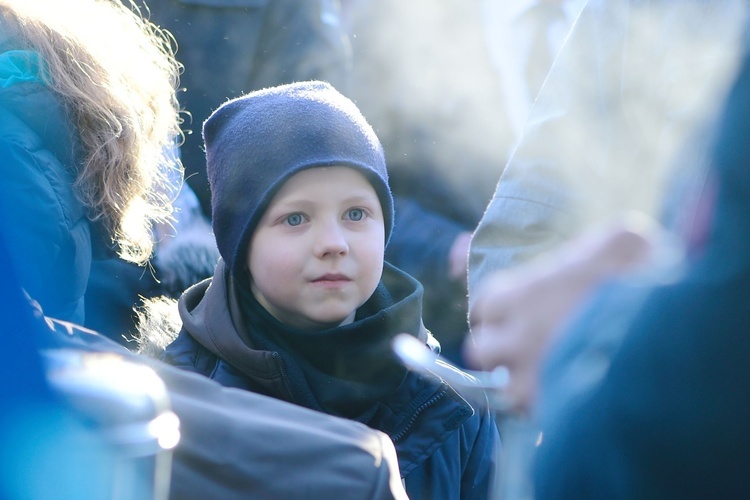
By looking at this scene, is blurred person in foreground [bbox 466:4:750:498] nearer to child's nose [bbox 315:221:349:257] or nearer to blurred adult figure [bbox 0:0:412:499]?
blurred adult figure [bbox 0:0:412:499]

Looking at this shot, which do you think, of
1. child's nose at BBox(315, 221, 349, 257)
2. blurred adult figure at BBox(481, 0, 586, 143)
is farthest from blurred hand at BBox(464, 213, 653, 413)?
blurred adult figure at BBox(481, 0, 586, 143)

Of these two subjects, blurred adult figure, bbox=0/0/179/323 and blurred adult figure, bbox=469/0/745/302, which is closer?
blurred adult figure, bbox=469/0/745/302

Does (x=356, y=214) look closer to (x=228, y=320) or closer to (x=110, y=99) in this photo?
(x=228, y=320)

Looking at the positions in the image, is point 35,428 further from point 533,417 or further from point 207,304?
point 207,304

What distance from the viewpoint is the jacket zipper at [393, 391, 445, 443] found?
2.06m

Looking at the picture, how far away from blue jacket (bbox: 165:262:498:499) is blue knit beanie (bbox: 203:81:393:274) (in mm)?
150

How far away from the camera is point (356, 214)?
2160mm

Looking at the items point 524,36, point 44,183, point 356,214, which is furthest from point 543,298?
point 524,36

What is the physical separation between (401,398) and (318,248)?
0.37m

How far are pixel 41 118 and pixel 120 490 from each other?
1340 millimetres

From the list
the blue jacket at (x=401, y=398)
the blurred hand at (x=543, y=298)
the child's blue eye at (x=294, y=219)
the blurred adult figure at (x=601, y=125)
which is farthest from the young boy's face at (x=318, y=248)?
the blurred hand at (x=543, y=298)

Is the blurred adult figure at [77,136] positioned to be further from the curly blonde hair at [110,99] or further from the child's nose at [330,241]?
the child's nose at [330,241]

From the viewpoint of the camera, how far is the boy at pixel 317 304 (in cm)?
207

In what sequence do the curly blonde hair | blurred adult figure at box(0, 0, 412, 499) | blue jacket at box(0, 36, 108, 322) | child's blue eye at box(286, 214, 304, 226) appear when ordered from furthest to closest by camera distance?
the curly blonde hair < child's blue eye at box(286, 214, 304, 226) < blue jacket at box(0, 36, 108, 322) < blurred adult figure at box(0, 0, 412, 499)
